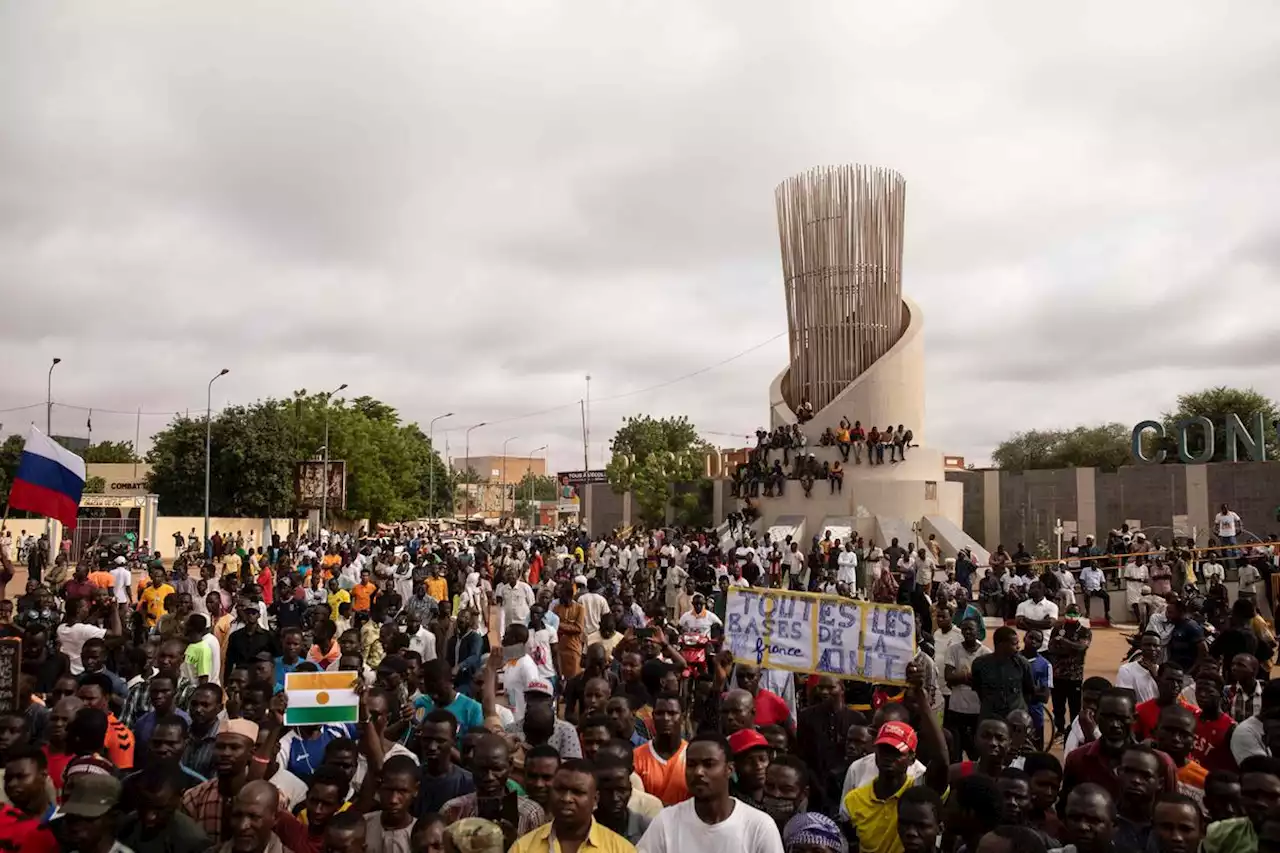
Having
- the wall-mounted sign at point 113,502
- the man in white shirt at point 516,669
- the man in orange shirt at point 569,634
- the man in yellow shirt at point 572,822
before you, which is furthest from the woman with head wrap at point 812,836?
the wall-mounted sign at point 113,502

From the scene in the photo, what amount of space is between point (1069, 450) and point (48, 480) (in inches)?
2582

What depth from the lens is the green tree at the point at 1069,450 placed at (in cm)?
6450

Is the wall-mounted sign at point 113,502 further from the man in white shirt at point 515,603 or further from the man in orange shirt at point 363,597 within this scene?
the man in white shirt at point 515,603

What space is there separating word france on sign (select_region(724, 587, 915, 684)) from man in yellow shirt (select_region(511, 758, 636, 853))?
387 cm

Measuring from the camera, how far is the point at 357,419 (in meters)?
52.0

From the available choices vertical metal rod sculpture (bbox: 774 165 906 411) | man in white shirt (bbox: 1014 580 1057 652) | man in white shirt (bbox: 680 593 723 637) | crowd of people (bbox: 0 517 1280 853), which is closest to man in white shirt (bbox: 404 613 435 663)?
crowd of people (bbox: 0 517 1280 853)

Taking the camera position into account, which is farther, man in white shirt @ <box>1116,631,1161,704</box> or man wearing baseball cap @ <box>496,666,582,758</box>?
man in white shirt @ <box>1116,631,1161,704</box>

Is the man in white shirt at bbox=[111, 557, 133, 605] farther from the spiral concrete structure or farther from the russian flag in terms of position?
the spiral concrete structure

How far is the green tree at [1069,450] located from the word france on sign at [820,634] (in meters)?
59.5

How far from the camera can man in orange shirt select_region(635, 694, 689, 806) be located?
16.8 feet

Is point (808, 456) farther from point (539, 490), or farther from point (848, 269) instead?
point (539, 490)

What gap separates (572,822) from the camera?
3.74 m

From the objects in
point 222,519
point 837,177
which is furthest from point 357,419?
point 837,177

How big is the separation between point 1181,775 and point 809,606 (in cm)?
293
